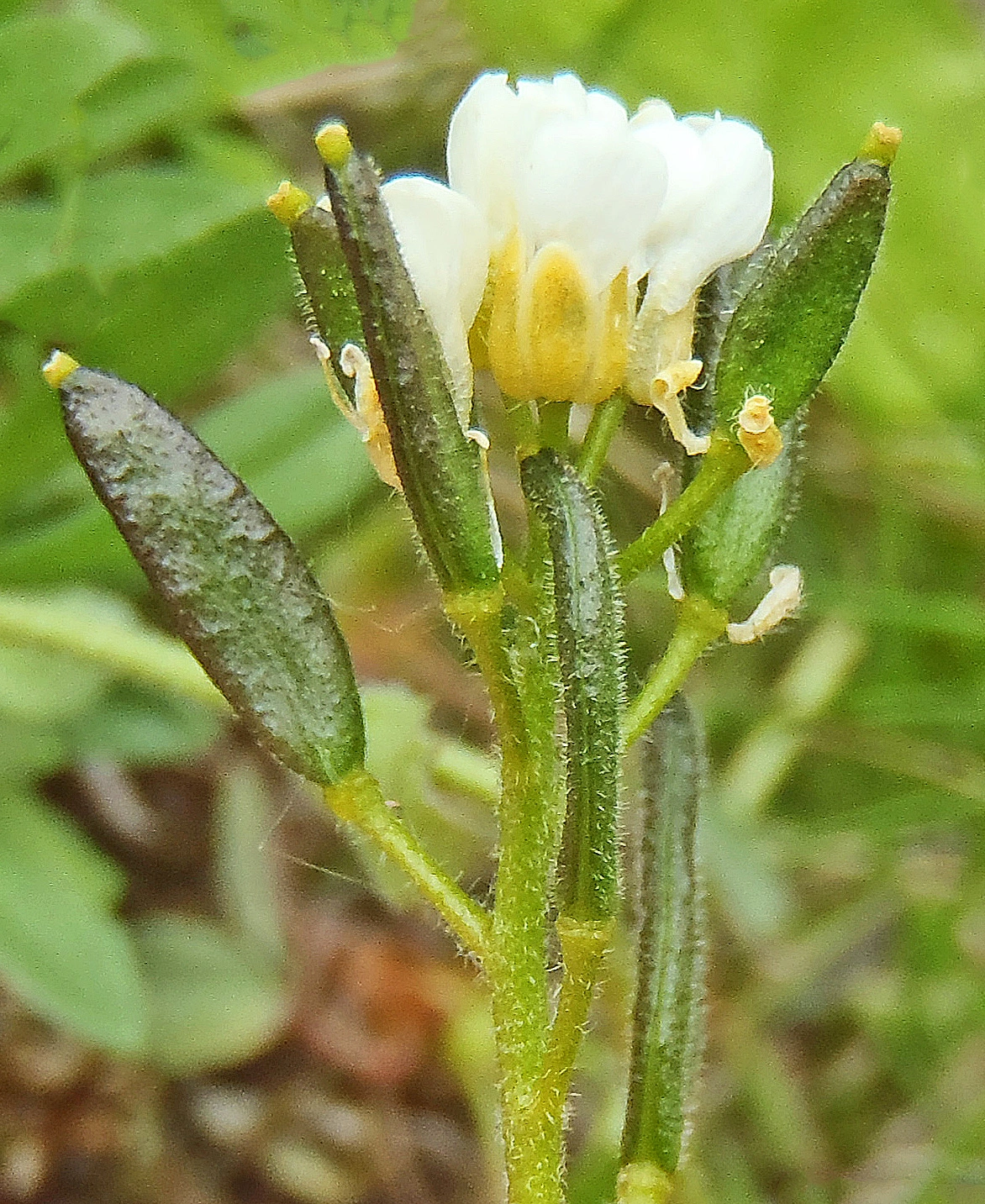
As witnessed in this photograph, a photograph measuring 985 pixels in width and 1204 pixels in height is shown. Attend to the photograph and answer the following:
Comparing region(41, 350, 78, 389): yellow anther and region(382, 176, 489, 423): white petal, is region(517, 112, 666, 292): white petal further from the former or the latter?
region(41, 350, 78, 389): yellow anther

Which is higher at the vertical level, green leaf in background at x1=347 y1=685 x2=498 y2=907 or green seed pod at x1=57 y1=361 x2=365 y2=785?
green seed pod at x1=57 y1=361 x2=365 y2=785

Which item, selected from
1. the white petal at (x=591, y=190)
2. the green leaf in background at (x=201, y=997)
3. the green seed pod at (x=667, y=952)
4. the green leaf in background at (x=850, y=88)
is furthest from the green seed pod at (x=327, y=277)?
the green leaf in background at (x=850, y=88)

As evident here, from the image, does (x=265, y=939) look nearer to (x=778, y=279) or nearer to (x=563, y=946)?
(x=563, y=946)

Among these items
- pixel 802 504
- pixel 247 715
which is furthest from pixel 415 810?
pixel 802 504

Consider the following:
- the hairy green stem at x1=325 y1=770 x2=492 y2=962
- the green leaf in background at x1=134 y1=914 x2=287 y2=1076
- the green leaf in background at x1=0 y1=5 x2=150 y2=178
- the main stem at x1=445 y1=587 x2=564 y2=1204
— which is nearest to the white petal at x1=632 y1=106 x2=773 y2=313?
the main stem at x1=445 y1=587 x2=564 y2=1204

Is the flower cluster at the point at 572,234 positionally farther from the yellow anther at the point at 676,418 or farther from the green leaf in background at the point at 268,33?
the green leaf in background at the point at 268,33

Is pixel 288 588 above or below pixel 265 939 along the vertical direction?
above
